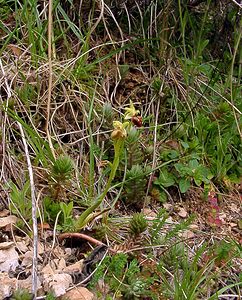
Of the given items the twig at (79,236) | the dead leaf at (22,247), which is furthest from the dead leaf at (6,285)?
the twig at (79,236)

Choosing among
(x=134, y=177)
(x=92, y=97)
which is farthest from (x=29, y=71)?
(x=134, y=177)

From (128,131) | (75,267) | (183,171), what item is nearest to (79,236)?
(75,267)

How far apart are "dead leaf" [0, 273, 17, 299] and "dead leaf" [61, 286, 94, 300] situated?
0.14 meters

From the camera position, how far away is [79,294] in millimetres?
1542

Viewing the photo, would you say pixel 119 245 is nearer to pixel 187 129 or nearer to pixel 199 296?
pixel 199 296

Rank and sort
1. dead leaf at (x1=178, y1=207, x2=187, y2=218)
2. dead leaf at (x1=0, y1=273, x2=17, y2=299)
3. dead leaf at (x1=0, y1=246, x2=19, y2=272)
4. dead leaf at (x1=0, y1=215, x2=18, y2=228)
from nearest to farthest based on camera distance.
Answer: dead leaf at (x1=0, y1=273, x2=17, y2=299) < dead leaf at (x1=0, y1=246, x2=19, y2=272) < dead leaf at (x1=0, y1=215, x2=18, y2=228) < dead leaf at (x1=178, y1=207, x2=187, y2=218)

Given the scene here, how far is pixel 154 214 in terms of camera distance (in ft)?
6.63

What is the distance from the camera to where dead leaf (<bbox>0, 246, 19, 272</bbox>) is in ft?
5.20

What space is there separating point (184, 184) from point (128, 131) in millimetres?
305

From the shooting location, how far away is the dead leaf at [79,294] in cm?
153

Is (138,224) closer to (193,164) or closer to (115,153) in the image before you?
(115,153)

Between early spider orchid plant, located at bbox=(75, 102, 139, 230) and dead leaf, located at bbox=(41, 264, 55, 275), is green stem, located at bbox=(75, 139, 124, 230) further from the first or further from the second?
dead leaf, located at bbox=(41, 264, 55, 275)

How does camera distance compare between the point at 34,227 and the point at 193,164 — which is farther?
the point at 193,164

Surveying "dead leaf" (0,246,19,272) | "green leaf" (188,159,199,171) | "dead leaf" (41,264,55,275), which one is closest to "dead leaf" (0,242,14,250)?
"dead leaf" (0,246,19,272)
